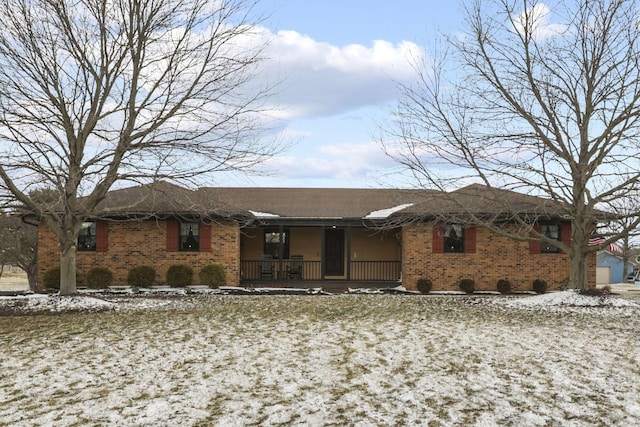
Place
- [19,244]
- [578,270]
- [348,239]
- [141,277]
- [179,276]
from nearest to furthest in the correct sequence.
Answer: [578,270] → [141,277] → [179,276] → [348,239] → [19,244]

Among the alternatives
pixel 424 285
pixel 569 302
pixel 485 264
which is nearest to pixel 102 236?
pixel 424 285

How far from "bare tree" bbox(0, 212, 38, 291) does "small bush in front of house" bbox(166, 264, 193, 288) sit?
1146 centimetres

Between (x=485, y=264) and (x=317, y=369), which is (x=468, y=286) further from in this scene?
(x=317, y=369)

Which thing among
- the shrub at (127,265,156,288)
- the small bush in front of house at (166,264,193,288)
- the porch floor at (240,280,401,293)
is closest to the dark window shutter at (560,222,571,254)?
the porch floor at (240,280,401,293)

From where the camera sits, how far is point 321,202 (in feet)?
84.3

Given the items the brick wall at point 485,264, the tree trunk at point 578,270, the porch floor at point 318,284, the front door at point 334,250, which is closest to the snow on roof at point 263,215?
the porch floor at point 318,284

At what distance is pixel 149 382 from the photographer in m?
7.12

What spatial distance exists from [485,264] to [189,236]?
454 inches

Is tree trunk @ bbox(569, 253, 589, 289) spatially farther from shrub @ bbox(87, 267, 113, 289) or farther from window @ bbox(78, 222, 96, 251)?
window @ bbox(78, 222, 96, 251)

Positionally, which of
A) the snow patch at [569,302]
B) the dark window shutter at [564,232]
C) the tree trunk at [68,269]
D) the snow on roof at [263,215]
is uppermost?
the snow on roof at [263,215]

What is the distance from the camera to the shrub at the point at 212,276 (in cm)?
2030

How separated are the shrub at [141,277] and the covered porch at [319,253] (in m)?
A: 4.11

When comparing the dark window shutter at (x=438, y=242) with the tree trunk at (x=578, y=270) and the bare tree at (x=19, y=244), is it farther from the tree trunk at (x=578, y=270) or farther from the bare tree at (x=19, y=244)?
the bare tree at (x=19, y=244)

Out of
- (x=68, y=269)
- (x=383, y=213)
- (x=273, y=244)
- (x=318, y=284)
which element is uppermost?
(x=383, y=213)
